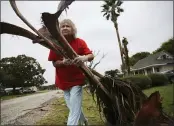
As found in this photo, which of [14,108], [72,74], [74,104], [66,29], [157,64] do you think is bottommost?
[14,108]

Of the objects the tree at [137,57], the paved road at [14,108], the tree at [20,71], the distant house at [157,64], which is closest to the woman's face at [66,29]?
the tree at [20,71]

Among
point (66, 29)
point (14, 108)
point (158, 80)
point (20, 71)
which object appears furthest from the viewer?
point (158, 80)

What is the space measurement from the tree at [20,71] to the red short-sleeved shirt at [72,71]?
1229mm

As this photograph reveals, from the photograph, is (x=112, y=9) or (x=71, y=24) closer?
(x=71, y=24)

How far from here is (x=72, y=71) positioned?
12.5 ft

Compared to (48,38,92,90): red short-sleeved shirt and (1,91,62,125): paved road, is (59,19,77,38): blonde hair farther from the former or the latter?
(1,91,62,125): paved road

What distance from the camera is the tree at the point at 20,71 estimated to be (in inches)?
198

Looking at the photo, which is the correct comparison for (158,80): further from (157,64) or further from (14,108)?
(157,64)

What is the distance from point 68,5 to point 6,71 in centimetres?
241

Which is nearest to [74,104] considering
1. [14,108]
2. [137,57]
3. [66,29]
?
[66,29]

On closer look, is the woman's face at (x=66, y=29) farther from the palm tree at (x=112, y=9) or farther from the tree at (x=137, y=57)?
the tree at (x=137, y=57)

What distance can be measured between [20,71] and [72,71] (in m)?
1.54

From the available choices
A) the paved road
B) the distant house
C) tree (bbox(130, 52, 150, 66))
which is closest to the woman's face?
the paved road

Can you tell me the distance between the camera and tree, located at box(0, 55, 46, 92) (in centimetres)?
503
